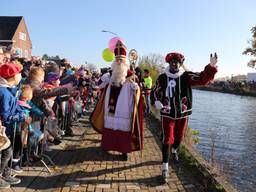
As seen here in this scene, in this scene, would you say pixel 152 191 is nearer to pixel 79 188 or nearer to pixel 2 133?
pixel 79 188

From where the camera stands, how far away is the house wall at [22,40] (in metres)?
51.1

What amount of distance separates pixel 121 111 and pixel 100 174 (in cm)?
142

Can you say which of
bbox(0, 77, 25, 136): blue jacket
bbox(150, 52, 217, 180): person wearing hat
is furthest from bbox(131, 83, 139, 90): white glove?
bbox(0, 77, 25, 136): blue jacket

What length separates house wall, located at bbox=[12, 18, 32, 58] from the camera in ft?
168

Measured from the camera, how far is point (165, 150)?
5984 millimetres

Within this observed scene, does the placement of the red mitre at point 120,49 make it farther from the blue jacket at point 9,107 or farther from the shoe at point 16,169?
the shoe at point 16,169

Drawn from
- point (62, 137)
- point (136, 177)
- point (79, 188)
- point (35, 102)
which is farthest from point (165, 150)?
point (62, 137)

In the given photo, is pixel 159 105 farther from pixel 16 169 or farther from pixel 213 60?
pixel 16 169

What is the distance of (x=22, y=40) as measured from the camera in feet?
179

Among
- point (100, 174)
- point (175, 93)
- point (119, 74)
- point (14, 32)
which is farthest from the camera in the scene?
point (14, 32)

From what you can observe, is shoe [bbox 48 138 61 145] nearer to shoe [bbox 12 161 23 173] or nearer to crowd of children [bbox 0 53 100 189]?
crowd of children [bbox 0 53 100 189]

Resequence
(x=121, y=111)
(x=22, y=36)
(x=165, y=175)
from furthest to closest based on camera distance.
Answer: (x=22, y=36) < (x=121, y=111) < (x=165, y=175)

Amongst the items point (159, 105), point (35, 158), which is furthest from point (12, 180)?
point (159, 105)

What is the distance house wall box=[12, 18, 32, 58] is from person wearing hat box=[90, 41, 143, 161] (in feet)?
147
